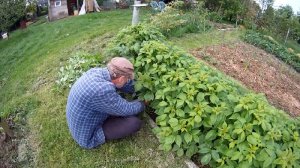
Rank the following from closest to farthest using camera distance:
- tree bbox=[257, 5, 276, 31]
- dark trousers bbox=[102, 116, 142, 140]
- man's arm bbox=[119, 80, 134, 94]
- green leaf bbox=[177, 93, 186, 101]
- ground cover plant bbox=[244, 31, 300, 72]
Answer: green leaf bbox=[177, 93, 186, 101]
dark trousers bbox=[102, 116, 142, 140]
man's arm bbox=[119, 80, 134, 94]
ground cover plant bbox=[244, 31, 300, 72]
tree bbox=[257, 5, 276, 31]

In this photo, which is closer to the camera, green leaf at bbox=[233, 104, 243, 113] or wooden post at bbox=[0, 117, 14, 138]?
green leaf at bbox=[233, 104, 243, 113]

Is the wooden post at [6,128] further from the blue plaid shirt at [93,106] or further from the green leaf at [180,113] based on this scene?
the green leaf at [180,113]

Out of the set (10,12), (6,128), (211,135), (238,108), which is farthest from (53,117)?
(10,12)

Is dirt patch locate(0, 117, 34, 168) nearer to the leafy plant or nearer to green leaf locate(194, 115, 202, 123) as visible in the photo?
the leafy plant

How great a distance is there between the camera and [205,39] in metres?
8.87

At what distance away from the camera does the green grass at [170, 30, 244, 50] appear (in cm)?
823

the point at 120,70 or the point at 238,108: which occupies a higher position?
the point at 120,70

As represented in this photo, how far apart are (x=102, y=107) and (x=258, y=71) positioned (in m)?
4.79

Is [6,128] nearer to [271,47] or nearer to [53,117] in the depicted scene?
[53,117]

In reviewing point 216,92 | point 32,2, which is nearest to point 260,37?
point 216,92

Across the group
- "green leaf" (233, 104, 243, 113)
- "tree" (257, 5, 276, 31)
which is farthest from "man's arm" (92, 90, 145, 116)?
"tree" (257, 5, 276, 31)

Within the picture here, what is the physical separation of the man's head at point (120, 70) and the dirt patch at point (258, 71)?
3.57 meters

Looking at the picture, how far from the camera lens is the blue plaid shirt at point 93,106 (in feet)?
13.1

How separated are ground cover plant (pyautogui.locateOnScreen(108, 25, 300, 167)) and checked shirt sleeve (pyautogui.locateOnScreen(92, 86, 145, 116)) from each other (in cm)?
35
